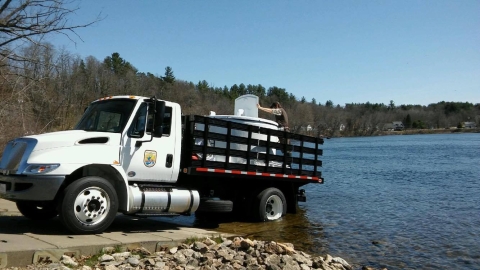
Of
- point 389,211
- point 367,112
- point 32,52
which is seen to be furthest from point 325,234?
point 367,112

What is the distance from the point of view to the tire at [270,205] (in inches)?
464

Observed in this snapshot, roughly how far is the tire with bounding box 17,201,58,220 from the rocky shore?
2.52 m

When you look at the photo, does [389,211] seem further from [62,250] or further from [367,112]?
[367,112]

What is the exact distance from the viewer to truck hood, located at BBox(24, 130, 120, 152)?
25.5 ft

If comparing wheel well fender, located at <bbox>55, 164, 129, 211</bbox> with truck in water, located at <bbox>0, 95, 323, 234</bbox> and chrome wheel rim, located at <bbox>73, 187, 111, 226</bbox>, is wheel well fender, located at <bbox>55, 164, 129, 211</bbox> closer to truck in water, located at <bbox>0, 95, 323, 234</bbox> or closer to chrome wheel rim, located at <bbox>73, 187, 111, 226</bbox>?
truck in water, located at <bbox>0, 95, 323, 234</bbox>

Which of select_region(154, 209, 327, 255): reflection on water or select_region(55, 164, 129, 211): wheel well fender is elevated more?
select_region(55, 164, 129, 211): wheel well fender

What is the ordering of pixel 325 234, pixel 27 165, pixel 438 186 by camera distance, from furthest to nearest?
1. pixel 438 186
2. pixel 325 234
3. pixel 27 165

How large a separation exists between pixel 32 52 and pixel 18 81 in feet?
3.35

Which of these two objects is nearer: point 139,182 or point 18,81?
point 139,182

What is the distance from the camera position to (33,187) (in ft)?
24.9

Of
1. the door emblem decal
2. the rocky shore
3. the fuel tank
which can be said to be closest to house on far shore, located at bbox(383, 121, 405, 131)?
the fuel tank

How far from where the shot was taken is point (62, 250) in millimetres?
6621

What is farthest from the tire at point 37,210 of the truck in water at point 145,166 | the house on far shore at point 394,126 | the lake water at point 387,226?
the house on far shore at point 394,126

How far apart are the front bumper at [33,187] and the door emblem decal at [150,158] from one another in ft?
5.44
